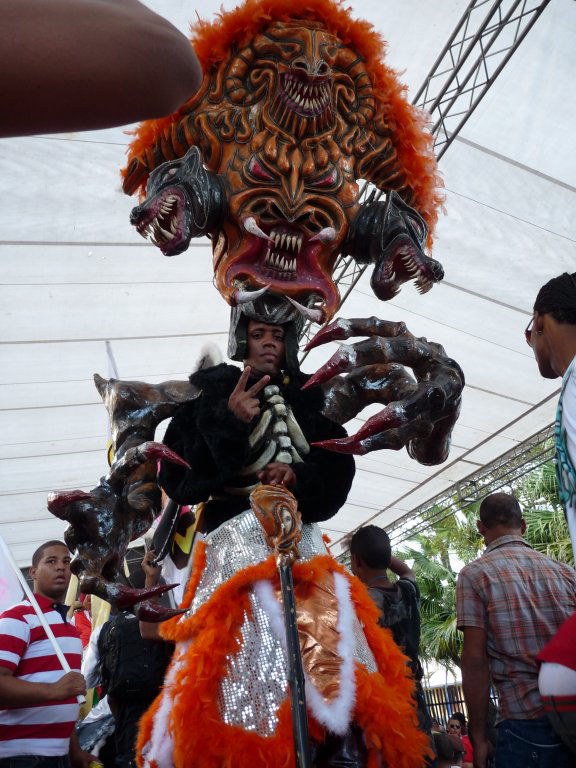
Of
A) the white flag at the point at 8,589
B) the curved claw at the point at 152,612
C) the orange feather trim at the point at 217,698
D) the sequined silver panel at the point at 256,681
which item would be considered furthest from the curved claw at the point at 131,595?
the white flag at the point at 8,589

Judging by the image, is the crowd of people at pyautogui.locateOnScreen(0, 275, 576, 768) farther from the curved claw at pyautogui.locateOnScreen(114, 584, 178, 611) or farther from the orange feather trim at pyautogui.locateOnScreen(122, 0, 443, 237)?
the orange feather trim at pyautogui.locateOnScreen(122, 0, 443, 237)

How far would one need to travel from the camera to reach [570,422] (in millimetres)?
2033

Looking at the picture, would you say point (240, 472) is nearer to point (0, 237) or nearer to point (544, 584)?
point (544, 584)

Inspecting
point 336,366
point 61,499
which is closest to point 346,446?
point 336,366

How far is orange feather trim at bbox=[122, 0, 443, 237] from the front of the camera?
282cm

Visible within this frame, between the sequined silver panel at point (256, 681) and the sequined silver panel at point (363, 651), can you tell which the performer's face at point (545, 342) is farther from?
the sequined silver panel at point (256, 681)

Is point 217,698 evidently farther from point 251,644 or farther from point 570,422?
point 570,422

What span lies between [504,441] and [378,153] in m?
8.55

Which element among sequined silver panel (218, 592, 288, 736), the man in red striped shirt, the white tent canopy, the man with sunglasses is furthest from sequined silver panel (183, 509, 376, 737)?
the white tent canopy

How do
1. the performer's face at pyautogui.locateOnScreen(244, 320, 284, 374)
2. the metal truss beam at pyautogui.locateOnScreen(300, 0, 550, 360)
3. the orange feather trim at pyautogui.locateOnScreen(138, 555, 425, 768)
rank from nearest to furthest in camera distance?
the orange feather trim at pyautogui.locateOnScreen(138, 555, 425, 768) → the performer's face at pyautogui.locateOnScreen(244, 320, 284, 374) → the metal truss beam at pyautogui.locateOnScreen(300, 0, 550, 360)

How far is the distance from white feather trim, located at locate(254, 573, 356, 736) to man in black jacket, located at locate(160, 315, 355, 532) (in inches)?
12.3

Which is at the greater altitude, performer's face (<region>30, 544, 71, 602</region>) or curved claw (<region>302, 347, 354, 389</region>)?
curved claw (<region>302, 347, 354, 389</region>)

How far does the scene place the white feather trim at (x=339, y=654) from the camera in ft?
6.69

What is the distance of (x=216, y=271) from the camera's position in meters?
2.90
